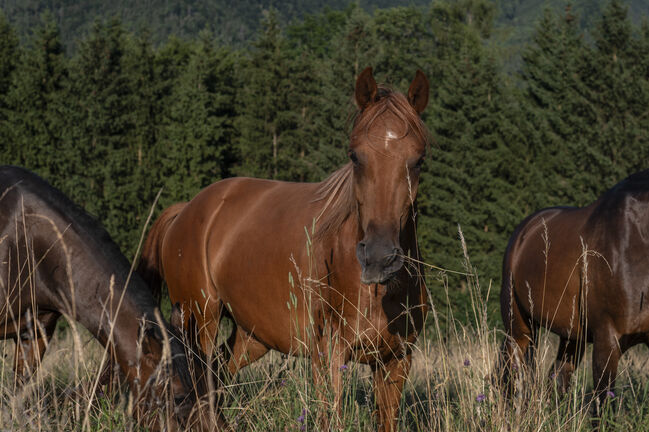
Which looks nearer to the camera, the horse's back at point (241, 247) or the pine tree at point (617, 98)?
the horse's back at point (241, 247)

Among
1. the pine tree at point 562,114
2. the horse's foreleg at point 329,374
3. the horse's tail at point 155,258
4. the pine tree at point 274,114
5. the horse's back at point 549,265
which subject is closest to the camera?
the horse's foreleg at point 329,374

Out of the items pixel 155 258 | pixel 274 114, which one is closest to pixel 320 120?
pixel 274 114

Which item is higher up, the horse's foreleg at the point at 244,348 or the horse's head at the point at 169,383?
the horse's head at the point at 169,383

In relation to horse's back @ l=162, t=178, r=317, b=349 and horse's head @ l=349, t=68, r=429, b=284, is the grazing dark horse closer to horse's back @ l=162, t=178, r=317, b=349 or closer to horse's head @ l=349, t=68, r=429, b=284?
horse's back @ l=162, t=178, r=317, b=349

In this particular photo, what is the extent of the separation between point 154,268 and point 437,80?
30263mm

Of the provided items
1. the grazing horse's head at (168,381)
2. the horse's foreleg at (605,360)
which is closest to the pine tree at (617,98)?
the horse's foreleg at (605,360)

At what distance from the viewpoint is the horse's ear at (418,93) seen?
3408 mm

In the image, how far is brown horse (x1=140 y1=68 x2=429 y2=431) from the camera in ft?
10.2

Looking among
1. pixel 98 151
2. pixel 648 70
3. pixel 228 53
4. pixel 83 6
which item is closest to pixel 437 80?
pixel 648 70

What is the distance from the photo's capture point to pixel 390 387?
3668mm

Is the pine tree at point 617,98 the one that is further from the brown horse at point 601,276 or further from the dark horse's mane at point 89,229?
the dark horse's mane at point 89,229

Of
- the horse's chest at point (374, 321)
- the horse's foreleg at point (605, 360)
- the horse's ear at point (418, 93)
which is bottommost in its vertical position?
the horse's foreleg at point (605, 360)

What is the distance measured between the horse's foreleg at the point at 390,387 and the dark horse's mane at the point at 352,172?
84 centimetres

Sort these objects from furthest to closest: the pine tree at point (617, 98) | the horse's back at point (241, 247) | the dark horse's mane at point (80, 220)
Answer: the pine tree at point (617, 98)
the horse's back at point (241, 247)
the dark horse's mane at point (80, 220)
